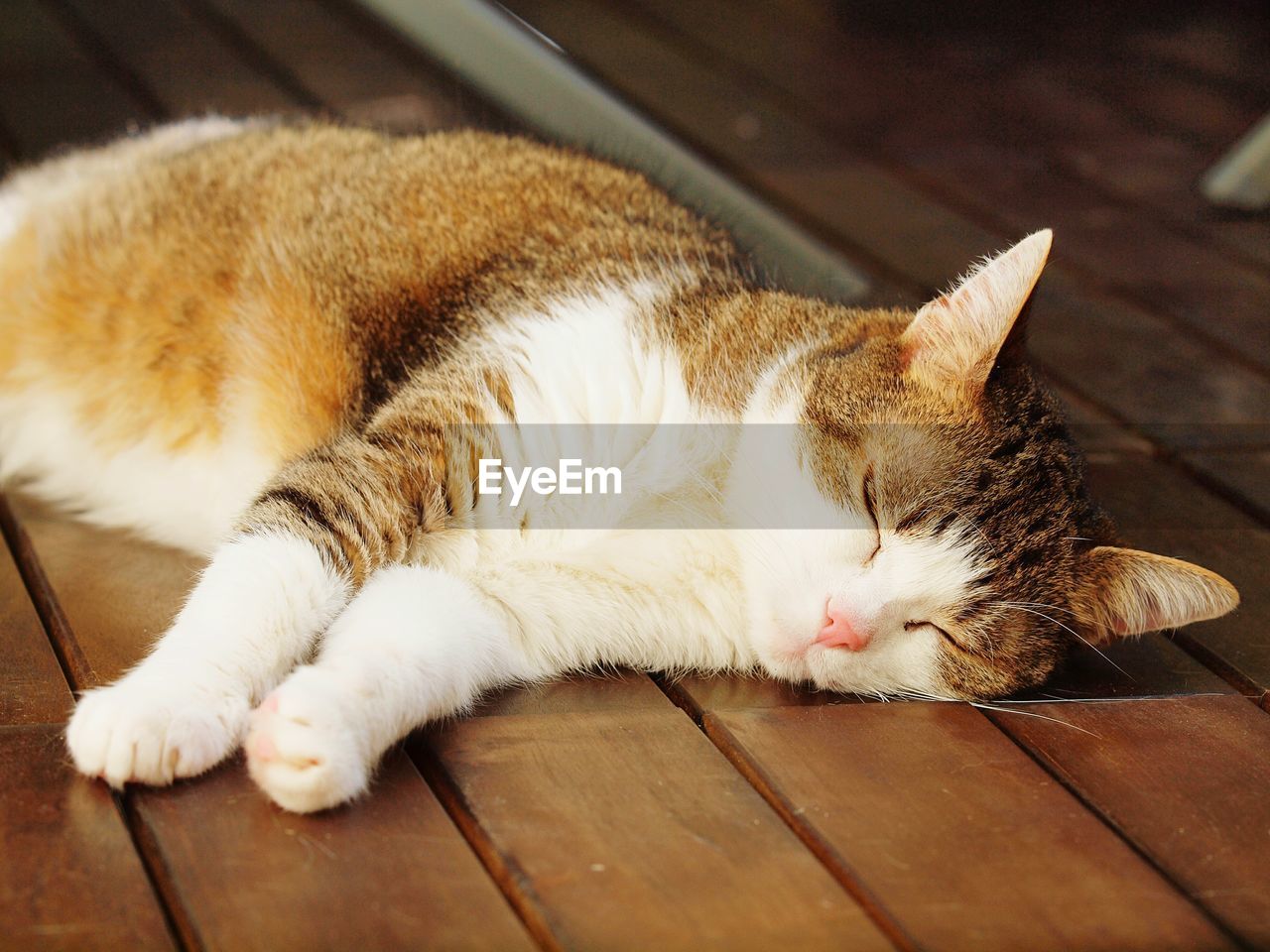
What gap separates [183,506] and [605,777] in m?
0.96

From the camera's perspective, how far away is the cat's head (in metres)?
1.74

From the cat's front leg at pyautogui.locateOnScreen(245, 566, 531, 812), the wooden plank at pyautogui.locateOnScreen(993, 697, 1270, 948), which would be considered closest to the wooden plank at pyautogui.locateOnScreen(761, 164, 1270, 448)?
the wooden plank at pyautogui.locateOnScreen(993, 697, 1270, 948)

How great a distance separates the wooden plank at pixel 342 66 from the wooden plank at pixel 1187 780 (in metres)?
2.47

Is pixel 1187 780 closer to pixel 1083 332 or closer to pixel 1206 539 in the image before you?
pixel 1206 539

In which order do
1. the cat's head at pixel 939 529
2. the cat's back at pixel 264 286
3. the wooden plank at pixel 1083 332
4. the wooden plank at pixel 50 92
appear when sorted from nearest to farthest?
the cat's head at pixel 939 529 → the cat's back at pixel 264 286 → the wooden plank at pixel 1083 332 → the wooden plank at pixel 50 92

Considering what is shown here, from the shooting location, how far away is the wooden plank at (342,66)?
379 centimetres

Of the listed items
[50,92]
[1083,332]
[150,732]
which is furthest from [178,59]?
[150,732]

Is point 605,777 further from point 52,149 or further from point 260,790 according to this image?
Answer: point 52,149

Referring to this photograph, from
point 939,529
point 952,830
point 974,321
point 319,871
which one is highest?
point 974,321

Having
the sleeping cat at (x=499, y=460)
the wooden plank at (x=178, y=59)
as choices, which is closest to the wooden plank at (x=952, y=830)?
the sleeping cat at (x=499, y=460)

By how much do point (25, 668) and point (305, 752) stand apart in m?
0.50

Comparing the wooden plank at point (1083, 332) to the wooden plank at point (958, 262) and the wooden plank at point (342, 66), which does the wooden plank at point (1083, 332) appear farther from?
the wooden plank at point (342, 66)

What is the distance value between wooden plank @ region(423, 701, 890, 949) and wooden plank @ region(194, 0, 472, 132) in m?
2.38

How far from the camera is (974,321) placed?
72.7 inches
